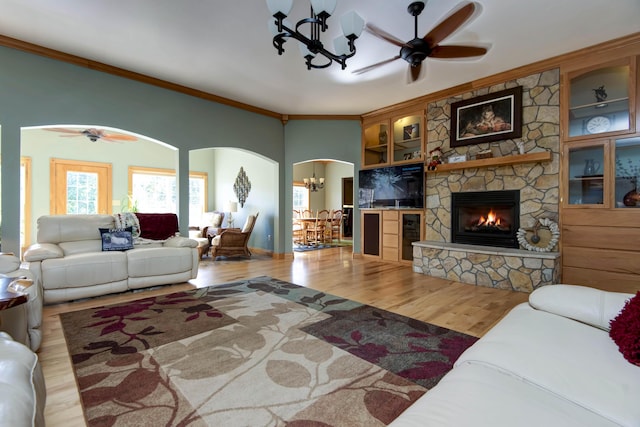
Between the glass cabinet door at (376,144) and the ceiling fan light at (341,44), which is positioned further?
the glass cabinet door at (376,144)

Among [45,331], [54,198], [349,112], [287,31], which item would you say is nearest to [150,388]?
[45,331]

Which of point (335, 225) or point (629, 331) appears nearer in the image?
point (629, 331)

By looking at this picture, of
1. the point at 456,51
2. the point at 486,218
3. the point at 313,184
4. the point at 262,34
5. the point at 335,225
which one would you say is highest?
the point at 262,34

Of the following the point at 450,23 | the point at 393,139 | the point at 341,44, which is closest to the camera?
the point at 450,23

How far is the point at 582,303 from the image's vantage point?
147 cm

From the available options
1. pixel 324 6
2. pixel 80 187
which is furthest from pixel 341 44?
pixel 80 187

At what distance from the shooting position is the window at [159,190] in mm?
7527

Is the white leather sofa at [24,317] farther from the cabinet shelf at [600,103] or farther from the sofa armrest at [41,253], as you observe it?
the cabinet shelf at [600,103]

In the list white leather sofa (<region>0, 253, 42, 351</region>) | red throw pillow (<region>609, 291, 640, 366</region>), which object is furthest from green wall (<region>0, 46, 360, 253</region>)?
red throw pillow (<region>609, 291, 640, 366</region>)

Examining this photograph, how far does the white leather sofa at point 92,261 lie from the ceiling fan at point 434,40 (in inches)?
141

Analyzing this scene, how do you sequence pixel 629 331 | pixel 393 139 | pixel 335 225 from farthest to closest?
pixel 335 225
pixel 393 139
pixel 629 331

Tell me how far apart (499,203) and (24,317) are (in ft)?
17.5

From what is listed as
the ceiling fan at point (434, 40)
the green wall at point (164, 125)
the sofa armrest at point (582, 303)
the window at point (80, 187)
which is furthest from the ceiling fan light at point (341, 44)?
the window at point (80, 187)

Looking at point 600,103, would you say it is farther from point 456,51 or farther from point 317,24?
point 317,24
